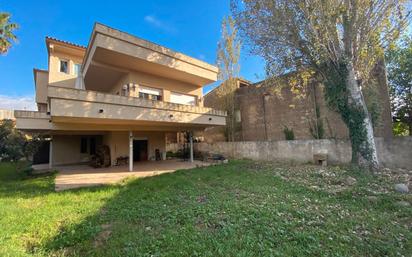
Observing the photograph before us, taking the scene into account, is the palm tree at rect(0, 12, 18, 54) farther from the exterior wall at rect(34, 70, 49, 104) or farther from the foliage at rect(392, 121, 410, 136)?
the foliage at rect(392, 121, 410, 136)

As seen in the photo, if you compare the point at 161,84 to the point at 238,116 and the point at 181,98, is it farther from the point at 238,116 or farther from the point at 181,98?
the point at 238,116

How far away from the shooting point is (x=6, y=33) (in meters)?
12.3

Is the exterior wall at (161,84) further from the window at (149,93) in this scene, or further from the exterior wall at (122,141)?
the exterior wall at (122,141)

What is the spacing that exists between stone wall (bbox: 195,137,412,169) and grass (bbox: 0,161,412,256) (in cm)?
352

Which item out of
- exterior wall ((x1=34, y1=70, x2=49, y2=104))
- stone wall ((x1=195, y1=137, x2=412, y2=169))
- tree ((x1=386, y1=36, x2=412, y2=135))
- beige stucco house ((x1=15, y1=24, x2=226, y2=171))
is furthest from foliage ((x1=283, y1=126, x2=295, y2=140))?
exterior wall ((x1=34, y1=70, x2=49, y2=104))

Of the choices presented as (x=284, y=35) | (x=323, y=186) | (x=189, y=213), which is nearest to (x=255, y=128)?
(x=284, y=35)

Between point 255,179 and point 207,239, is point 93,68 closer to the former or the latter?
point 255,179

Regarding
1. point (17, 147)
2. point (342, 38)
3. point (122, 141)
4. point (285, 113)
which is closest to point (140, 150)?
point (122, 141)

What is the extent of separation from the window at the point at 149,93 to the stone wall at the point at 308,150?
750 cm

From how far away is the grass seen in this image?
348 cm

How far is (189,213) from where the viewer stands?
504 centimetres

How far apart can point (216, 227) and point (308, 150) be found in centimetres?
1112

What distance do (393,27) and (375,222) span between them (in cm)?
949

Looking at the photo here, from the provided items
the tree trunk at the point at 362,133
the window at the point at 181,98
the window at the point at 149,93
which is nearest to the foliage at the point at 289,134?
the tree trunk at the point at 362,133
